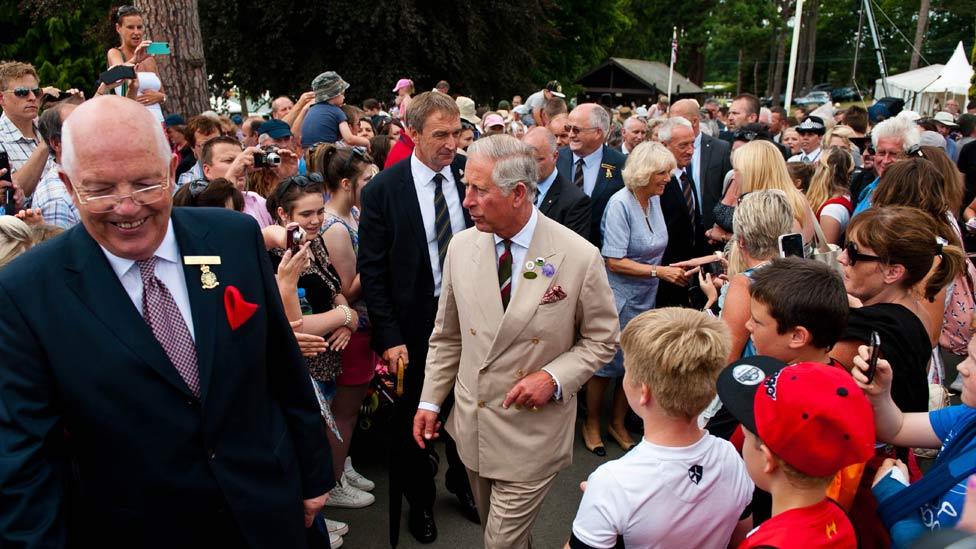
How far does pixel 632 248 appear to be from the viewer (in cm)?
508

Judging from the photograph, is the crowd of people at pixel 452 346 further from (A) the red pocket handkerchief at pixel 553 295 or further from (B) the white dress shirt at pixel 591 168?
(B) the white dress shirt at pixel 591 168

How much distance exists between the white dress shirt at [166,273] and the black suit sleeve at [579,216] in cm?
290

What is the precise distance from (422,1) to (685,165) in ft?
52.2

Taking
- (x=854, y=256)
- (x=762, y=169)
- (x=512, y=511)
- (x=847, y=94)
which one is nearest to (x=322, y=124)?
(x=762, y=169)

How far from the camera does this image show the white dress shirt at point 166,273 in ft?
6.36

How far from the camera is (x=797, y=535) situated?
68.9 inches

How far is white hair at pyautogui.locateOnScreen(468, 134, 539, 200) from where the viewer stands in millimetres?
2869

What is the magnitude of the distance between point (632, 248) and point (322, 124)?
414cm

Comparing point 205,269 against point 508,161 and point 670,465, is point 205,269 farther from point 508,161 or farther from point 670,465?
point 670,465

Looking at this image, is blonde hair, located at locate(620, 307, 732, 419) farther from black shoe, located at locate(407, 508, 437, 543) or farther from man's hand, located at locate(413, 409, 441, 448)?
black shoe, located at locate(407, 508, 437, 543)

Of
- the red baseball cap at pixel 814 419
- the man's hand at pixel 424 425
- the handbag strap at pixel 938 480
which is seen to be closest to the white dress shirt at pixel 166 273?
the man's hand at pixel 424 425

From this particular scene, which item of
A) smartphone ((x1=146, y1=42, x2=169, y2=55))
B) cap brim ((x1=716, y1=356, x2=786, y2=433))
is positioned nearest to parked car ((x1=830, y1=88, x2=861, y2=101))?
smartphone ((x1=146, y1=42, x2=169, y2=55))

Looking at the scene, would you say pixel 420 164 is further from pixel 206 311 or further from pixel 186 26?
pixel 186 26

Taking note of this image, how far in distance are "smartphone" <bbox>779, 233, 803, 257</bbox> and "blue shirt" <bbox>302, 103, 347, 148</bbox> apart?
5.44 m
